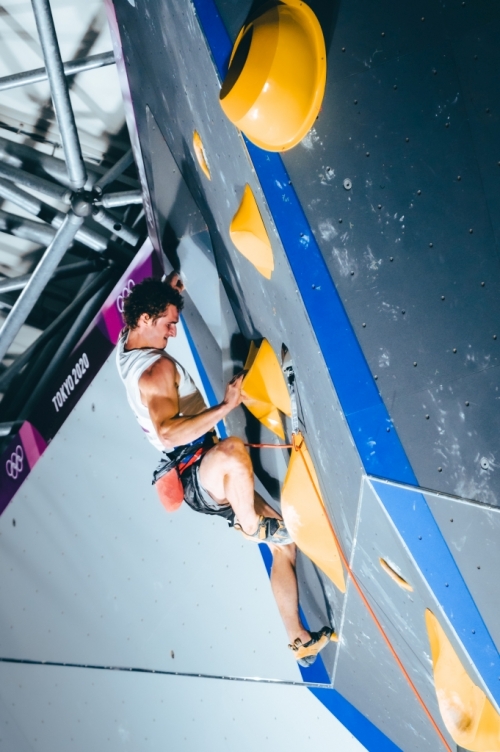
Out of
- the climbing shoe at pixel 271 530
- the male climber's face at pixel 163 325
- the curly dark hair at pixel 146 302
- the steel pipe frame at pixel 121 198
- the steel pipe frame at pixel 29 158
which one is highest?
the steel pipe frame at pixel 29 158

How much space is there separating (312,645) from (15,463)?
2.45 m

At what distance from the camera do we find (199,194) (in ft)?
7.43

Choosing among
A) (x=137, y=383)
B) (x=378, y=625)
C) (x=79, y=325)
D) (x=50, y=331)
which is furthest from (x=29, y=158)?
(x=378, y=625)

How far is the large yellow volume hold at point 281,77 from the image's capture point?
1199mm

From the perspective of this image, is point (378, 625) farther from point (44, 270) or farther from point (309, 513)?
point (44, 270)

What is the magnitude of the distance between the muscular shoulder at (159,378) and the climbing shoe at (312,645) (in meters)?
1.06

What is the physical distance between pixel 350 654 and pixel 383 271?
1.48 meters

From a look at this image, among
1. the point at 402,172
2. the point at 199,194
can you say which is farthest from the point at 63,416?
the point at 402,172

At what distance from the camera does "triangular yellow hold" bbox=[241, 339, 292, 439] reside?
6.23ft

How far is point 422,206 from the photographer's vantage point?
1.21m

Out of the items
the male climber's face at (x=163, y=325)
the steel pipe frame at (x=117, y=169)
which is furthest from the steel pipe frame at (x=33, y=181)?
the male climber's face at (x=163, y=325)

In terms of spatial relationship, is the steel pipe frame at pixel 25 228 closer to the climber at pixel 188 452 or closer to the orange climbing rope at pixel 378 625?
the climber at pixel 188 452

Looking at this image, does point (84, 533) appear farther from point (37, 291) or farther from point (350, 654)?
point (350, 654)

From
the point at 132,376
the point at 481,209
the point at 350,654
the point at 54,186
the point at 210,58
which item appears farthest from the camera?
the point at 54,186
